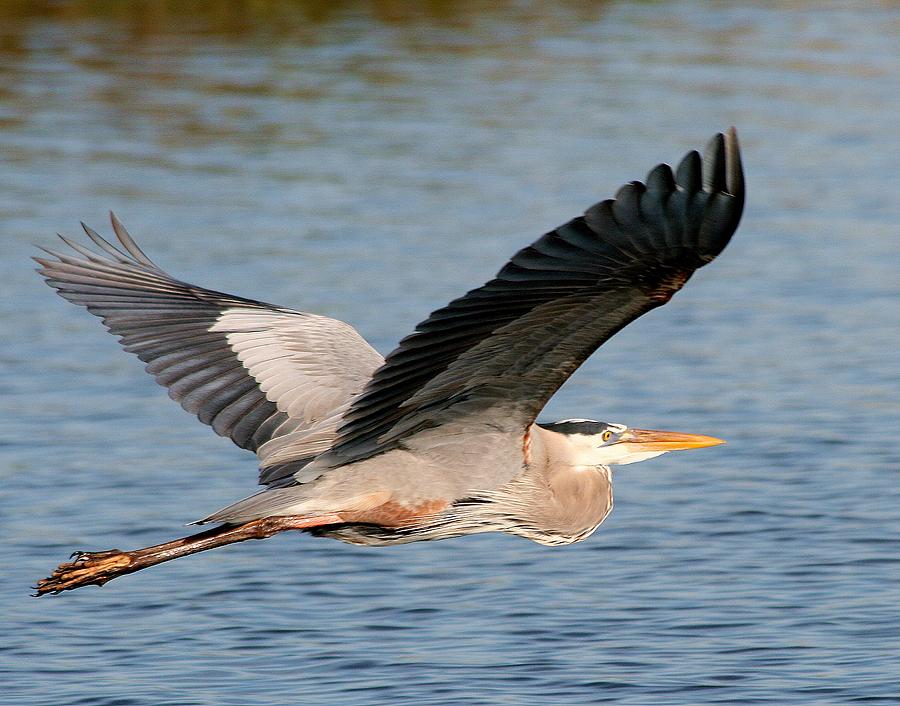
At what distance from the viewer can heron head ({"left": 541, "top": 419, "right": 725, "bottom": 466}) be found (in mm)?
6965

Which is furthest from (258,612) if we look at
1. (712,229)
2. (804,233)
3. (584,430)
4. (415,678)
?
(804,233)

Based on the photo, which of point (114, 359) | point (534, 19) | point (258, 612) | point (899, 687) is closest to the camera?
point (899, 687)

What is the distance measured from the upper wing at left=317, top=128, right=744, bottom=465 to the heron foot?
1077mm

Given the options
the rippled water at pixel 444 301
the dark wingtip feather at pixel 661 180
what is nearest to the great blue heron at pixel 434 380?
the dark wingtip feather at pixel 661 180

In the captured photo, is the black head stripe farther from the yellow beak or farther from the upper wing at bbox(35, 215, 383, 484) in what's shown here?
the upper wing at bbox(35, 215, 383, 484)

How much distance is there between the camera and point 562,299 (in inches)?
204

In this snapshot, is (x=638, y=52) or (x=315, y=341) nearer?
(x=315, y=341)

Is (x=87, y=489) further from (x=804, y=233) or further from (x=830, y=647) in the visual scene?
(x=804, y=233)

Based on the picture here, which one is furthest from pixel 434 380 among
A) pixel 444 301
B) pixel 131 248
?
pixel 444 301

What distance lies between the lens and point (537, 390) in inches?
233

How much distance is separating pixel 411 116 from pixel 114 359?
745 cm

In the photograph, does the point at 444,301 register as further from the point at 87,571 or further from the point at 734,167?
the point at 734,167

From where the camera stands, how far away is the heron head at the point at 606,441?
696cm

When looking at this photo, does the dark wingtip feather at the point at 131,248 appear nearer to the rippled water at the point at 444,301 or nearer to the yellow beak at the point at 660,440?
the rippled water at the point at 444,301
